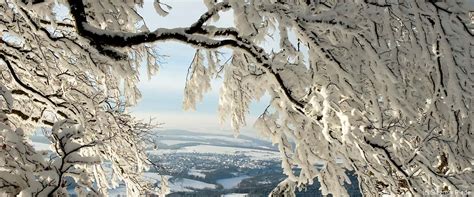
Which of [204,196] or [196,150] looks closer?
[204,196]

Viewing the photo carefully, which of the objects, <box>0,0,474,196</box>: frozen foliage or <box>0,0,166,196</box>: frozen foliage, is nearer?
<box>0,0,166,196</box>: frozen foliage

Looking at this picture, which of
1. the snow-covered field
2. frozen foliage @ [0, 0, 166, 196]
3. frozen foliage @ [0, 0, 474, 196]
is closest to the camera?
frozen foliage @ [0, 0, 166, 196]

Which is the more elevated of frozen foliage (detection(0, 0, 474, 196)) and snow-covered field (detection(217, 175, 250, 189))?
frozen foliage (detection(0, 0, 474, 196))

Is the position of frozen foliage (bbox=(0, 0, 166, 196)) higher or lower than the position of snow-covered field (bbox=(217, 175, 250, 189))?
higher

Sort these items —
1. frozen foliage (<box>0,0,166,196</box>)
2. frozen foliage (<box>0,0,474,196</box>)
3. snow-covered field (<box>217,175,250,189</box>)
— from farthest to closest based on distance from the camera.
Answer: snow-covered field (<box>217,175,250,189</box>)
frozen foliage (<box>0,0,474,196</box>)
frozen foliage (<box>0,0,166,196</box>)

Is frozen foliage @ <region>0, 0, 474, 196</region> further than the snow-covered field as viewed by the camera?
No

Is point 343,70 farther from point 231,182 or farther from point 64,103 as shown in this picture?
point 231,182

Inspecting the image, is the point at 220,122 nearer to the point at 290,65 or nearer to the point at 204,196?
the point at 290,65

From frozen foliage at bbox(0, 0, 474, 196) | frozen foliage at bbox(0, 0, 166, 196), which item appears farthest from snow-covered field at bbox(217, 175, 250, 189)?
frozen foliage at bbox(0, 0, 474, 196)

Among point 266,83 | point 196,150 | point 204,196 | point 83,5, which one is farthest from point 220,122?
point 196,150

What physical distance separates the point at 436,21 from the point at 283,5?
3.17ft

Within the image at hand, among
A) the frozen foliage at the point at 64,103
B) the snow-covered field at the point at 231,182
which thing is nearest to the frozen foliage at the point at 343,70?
the frozen foliage at the point at 64,103

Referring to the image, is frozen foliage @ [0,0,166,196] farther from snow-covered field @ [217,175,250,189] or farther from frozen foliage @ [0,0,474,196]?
snow-covered field @ [217,175,250,189]

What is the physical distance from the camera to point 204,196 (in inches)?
3388
